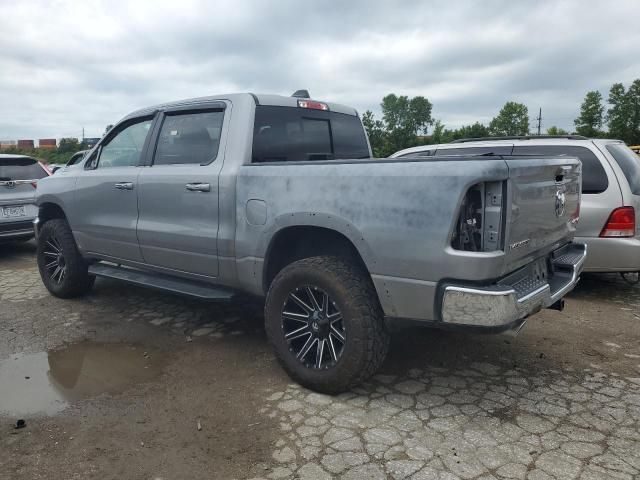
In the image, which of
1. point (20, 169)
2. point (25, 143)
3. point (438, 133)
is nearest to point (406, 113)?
point (438, 133)

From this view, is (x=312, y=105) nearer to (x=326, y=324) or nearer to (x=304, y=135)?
(x=304, y=135)

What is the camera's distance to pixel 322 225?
3.11 meters

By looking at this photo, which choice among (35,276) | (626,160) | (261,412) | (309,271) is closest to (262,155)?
(309,271)

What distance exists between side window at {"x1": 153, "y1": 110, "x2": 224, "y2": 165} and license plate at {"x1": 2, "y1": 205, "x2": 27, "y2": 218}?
4.46 meters

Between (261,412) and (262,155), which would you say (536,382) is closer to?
(261,412)

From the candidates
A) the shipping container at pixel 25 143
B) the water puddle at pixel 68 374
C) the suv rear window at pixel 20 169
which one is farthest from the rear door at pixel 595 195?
the shipping container at pixel 25 143

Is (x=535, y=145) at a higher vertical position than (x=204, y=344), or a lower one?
higher

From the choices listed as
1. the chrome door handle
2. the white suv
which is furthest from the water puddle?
the white suv

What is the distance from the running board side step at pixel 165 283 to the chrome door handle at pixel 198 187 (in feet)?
2.51

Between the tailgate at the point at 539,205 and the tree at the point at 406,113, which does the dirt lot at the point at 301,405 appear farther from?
the tree at the point at 406,113

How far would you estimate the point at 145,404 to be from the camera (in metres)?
3.21

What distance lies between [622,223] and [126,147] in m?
4.63

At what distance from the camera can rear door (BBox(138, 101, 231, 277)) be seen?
3.78 meters

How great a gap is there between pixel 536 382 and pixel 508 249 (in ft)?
4.00
